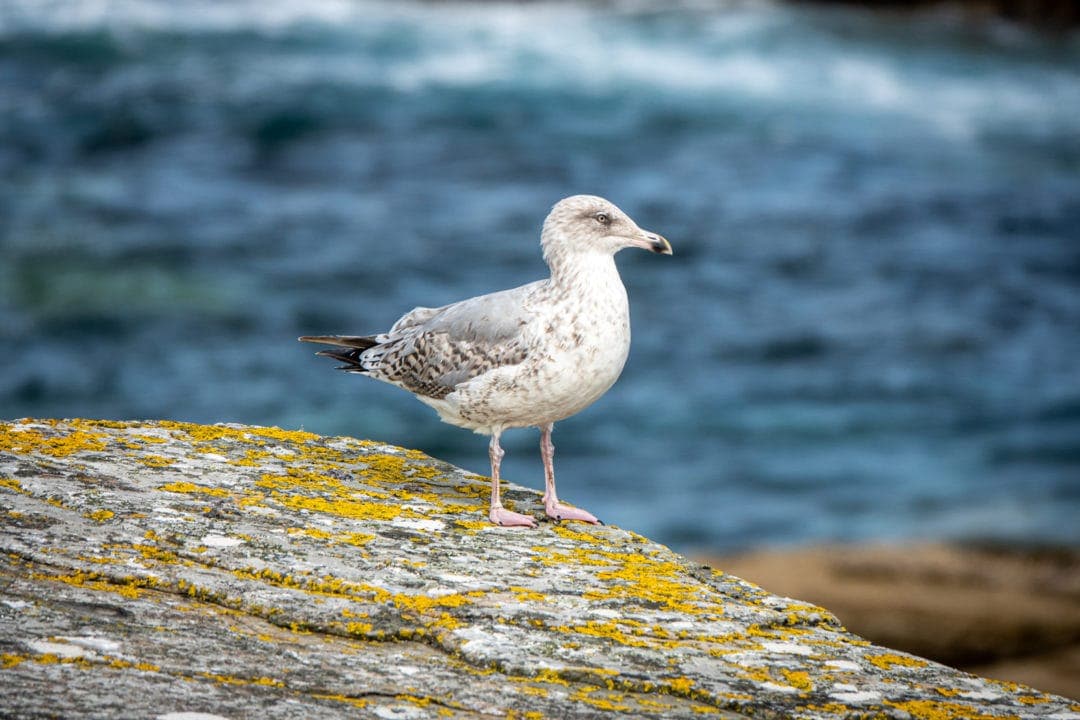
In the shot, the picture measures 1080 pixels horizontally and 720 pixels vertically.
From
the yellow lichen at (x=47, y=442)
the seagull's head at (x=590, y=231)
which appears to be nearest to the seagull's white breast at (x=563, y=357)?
the seagull's head at (x=590, y=231)

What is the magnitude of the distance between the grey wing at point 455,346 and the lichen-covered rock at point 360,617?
0.76 metres

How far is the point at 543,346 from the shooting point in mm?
6141

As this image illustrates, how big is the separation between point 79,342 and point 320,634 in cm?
1668

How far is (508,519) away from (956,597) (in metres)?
8.25

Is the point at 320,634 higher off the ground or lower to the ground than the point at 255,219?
lower

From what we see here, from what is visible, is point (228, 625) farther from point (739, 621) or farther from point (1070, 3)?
point (1070, 3)

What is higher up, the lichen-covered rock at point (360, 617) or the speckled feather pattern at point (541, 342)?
the speckled feather pattern at point (541, 342)

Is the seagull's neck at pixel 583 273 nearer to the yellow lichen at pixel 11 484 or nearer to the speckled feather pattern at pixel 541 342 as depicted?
the speckled feather pattern at pixel 541 342

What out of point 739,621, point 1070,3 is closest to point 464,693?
point 739,621

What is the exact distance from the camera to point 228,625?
4465 millimetres

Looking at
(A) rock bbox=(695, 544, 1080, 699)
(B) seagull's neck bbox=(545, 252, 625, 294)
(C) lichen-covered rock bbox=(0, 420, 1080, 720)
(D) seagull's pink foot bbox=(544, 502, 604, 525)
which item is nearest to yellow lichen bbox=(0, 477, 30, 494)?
(C) lichen-covered rock bbox=(0, 420, 1080, 720)

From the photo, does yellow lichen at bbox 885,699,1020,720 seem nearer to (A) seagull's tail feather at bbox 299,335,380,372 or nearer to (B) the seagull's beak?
(B) the seagull's beak

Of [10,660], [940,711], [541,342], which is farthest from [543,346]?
[10,660]

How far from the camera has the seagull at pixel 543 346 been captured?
609 centimetres
